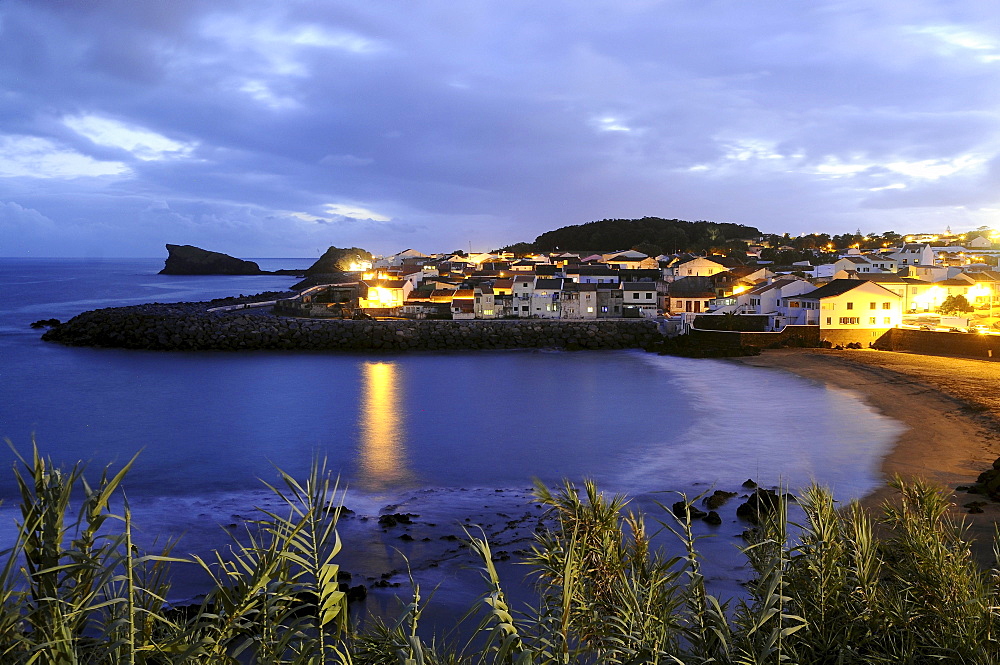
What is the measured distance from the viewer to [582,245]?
7944 cm

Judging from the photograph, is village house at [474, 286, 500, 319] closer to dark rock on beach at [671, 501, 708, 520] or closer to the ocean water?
the ocean water

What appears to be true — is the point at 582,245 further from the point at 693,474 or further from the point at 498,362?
the point at 693,474

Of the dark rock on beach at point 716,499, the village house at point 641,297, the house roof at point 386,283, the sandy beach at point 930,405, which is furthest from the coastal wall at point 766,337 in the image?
the house roof at point 386,283

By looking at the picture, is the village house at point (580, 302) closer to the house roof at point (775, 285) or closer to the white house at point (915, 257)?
the house roof at point (775, 285)

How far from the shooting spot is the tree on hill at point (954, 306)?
30327mm

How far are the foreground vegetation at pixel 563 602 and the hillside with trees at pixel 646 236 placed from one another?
208 feet

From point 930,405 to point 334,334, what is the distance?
75.9 ft

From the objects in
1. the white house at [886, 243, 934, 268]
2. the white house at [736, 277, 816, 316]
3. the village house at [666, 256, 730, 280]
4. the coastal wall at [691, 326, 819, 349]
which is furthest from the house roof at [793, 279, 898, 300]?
the white house at [886, 243, 934, 268]

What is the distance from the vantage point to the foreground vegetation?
233cm

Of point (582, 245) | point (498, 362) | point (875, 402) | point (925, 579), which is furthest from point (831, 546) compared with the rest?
point (582, 245)

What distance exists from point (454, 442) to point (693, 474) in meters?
5.25

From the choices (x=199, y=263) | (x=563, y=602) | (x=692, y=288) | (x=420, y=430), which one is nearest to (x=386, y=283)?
(x=692, y=288)

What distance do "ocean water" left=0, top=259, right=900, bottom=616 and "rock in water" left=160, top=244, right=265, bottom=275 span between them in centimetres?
9349

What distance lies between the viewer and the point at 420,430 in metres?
16.2
